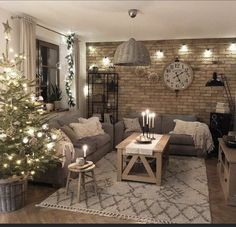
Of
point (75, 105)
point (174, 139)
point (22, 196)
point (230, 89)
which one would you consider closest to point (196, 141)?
point (174, 139)

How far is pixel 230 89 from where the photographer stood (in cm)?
652

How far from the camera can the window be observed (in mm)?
5747

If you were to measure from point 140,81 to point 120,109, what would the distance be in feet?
3.05

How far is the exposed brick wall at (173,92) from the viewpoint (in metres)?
6.49

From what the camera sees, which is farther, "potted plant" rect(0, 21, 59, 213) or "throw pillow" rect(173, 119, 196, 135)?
"throw pillow" rect(173, 119, 196, 135)

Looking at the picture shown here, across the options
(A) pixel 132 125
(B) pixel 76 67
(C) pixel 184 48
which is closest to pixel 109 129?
(A) pixel 132 125

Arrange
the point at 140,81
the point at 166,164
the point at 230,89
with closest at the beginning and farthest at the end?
the point at 166,164 → the point at 230,89 → the point at 140,81

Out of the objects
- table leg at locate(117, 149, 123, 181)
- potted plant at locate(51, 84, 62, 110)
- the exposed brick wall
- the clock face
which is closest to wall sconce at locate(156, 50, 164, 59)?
the exposed brick wall

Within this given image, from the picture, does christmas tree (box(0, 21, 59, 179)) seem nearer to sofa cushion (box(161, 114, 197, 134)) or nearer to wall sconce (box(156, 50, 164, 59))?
sofa cushion (box(161, 114, 197, 134))

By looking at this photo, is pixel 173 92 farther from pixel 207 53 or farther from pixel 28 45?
pixel 28 45

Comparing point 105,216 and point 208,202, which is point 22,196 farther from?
point 208,202

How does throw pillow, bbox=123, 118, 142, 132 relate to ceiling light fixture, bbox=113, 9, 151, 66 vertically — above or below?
below

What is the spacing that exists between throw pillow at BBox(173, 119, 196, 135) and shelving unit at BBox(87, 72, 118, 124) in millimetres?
1763

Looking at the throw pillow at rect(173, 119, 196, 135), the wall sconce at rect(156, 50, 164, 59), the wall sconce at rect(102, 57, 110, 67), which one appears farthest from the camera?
the wall sconce at rect(102, 57, 110, 67)
